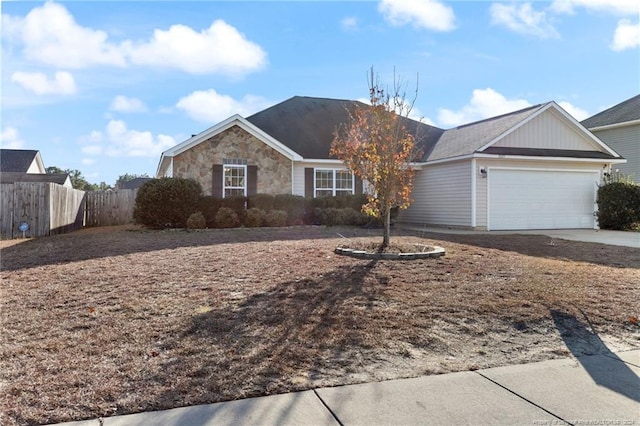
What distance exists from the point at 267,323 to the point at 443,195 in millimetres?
14364

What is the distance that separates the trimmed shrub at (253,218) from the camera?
14.5 m

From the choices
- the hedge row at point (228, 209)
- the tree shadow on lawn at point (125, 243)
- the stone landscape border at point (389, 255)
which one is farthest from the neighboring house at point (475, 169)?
the stone landscape border at point (389, 255)

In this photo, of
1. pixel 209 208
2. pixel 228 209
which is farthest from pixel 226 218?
pixel 209 208

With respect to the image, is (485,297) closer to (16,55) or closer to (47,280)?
(47,280)

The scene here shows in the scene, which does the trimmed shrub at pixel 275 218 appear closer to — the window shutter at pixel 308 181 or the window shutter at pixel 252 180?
the window shutter at pixel 252 180

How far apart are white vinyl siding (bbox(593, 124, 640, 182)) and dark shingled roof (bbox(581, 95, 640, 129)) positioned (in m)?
0.48

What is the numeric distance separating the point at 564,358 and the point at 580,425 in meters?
1.26

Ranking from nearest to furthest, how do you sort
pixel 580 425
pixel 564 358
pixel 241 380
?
1. pixel 580 425
2. pixel 241 380
3. pixel 564 358

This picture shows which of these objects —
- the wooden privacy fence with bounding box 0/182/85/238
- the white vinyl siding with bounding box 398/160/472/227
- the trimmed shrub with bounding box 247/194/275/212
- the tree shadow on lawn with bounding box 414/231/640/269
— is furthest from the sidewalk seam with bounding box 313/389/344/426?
the white vinyl siding with bounding box 398/160/472/227

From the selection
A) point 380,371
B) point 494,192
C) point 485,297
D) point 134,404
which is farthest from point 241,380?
point 494,192

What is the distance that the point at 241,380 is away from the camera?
3.08 metres

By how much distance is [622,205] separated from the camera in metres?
16.4

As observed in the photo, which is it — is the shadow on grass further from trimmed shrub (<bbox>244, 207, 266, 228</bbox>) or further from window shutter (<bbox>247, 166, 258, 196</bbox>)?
window shutter (<bbox>247, 166, 258, 196</bbox>)

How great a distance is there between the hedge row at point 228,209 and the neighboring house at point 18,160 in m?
23.8
